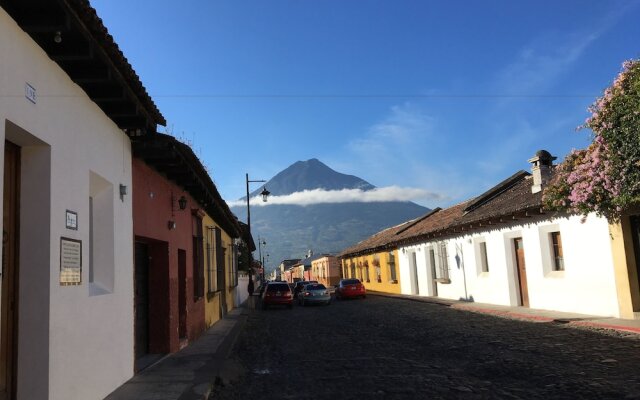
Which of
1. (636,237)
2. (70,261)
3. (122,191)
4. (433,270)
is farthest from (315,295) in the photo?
(70,261)

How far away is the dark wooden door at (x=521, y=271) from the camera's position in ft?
65.1

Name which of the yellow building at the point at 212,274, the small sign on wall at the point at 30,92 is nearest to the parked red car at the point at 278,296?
the yellow building at the point at 212,274

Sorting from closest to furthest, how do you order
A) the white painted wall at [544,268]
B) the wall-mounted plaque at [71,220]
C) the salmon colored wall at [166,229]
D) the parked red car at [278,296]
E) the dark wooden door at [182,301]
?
the wall-mounted plaque at [71,220] < the salmon colored wall at [166,229] < the dark wooden door at [182,301] < the white painted wall at [544,268] < the parked red car at [278,296]

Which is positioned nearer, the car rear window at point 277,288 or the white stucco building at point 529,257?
the white stucco building at point 529,257

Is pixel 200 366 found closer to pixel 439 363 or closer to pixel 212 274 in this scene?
pixel 439 363

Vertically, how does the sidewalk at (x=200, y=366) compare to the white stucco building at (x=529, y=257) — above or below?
below

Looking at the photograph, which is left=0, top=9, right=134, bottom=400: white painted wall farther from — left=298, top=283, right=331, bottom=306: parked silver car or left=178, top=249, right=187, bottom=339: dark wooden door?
left=298, top=283, right=331, bottom=306: parked silver car

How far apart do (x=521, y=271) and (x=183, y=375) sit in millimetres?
15325

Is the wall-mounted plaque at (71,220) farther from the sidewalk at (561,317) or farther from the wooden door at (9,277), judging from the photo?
the sidewalk at (561,317)

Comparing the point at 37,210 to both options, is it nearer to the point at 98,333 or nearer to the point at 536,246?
the point at 98,333

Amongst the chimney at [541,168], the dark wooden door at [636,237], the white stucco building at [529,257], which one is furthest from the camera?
the chimney at [541,168]

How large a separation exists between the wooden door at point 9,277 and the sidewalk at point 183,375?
6.94ft

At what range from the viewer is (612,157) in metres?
13.0

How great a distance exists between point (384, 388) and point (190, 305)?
677cm
